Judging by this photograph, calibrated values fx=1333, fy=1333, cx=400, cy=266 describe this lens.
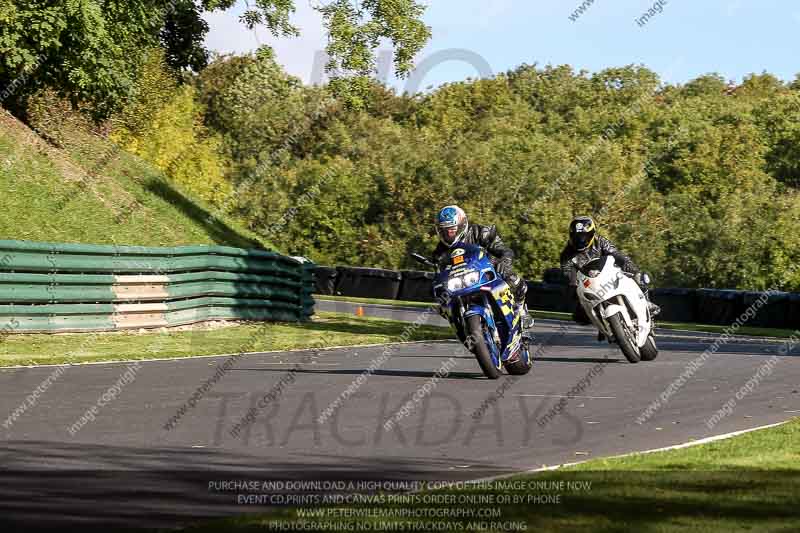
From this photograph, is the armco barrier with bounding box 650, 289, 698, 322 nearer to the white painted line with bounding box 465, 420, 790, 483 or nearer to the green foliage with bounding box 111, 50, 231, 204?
the green foliage with bounding box 111, 50, 231, 204

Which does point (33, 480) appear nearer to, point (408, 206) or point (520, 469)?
point (520, 469)

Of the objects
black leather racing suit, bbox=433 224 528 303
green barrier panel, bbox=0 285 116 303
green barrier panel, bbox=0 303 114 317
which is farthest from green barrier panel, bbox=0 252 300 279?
black leather racing suit, bbox=433 224 528 303

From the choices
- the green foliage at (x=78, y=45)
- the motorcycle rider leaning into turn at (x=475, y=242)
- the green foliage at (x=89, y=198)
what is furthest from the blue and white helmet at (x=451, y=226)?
the green foliage at (x=89, y=198)


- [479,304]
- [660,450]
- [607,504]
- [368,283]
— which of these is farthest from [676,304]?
[607,504]

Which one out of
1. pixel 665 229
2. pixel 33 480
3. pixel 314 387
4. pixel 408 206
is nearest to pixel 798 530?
pixel 33 480

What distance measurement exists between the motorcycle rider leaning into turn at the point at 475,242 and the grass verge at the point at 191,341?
549 centimetres

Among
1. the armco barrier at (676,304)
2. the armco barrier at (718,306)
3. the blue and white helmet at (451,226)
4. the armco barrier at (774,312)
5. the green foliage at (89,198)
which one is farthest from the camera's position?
the armco barrier at (676,304)

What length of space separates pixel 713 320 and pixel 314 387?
25138 millimetres

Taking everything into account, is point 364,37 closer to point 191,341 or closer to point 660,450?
point 191,341

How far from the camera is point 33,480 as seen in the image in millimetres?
7496

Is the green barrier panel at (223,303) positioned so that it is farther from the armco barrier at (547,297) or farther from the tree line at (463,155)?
the armco barrier at (547,297)

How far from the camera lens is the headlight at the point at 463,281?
46.4ft

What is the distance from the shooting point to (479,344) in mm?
14078

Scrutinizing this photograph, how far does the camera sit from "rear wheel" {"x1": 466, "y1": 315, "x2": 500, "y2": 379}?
13938mm
